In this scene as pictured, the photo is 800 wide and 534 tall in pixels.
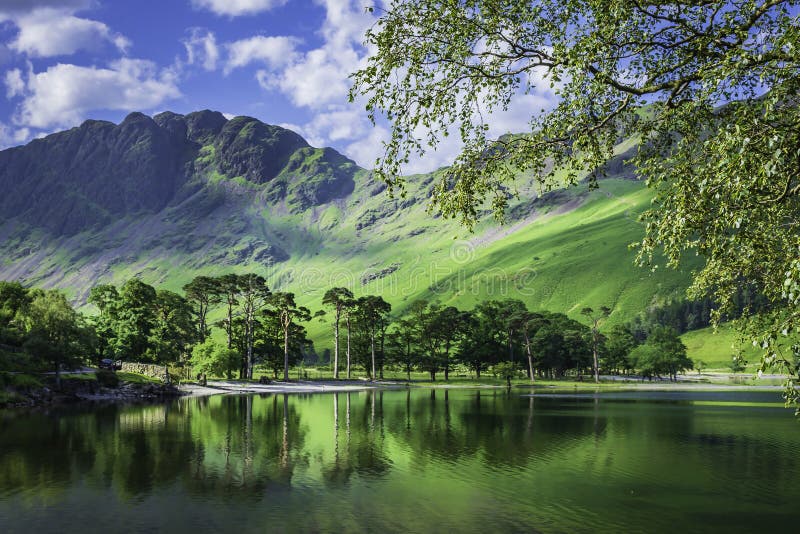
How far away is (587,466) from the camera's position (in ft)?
121

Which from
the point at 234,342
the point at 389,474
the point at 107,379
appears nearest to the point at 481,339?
the point at 234,342

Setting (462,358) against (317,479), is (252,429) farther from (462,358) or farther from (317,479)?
(462,358)

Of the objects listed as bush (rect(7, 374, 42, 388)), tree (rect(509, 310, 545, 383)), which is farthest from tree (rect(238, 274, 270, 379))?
tree (rect(509, 310, 545, 383))

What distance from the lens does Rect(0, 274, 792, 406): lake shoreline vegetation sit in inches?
3098

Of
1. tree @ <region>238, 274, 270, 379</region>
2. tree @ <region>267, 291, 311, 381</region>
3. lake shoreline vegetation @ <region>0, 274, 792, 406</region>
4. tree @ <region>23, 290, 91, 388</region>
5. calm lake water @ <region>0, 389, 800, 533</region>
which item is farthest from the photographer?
tree @ <region>267, 291, 311, 381</region>

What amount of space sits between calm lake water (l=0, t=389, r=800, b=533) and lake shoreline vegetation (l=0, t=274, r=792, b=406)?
12.8 meters

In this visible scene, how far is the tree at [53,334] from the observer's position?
75.6 metres

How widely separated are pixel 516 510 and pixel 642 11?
21.2 m

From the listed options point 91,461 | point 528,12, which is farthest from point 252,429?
point 528,12

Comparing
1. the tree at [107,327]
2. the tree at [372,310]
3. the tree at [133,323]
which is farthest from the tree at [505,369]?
the tree at [107,327]

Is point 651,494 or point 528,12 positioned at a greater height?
point 528,12

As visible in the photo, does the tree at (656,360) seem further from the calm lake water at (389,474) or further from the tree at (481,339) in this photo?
the calm lake water at (389,474)

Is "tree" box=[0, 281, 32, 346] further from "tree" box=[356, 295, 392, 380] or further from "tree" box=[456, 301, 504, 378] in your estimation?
"tree" box=[456, 301, 504, 378]

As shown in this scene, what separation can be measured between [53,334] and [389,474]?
62.9 m
